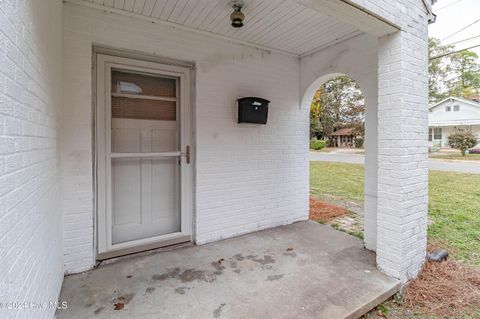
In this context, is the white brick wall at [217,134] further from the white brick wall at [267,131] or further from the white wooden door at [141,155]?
the white wooden door at [141,155]

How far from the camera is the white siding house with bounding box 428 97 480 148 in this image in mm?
18719

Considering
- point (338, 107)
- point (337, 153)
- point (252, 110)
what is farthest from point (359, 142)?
point (252, 110)

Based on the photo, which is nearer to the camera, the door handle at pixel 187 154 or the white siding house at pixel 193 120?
the white siding house at pixel 193 120

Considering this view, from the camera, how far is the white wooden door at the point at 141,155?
264cm

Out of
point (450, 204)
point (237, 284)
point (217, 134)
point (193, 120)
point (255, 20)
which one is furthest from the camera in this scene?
point (450, 204)

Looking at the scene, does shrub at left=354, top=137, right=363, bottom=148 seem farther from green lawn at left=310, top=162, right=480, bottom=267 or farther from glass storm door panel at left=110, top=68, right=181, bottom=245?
glass storm door panel at left=110, top=68, right=181, bottom=245

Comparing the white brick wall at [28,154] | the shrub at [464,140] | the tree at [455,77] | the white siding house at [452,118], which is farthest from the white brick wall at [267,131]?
the tree at [455,77]

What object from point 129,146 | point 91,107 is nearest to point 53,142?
point 91,107

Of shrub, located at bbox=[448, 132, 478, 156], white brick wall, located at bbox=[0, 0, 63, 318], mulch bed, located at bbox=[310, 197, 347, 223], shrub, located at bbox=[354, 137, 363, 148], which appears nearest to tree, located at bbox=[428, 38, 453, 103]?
shrub, located at bbox=[354, 137, 363, 148]

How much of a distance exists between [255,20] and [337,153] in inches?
701

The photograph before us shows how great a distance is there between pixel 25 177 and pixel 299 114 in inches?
134

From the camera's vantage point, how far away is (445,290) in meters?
2.21

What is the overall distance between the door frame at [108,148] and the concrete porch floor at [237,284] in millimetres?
207

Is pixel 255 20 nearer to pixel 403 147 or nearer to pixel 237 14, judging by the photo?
pixel 237 14
